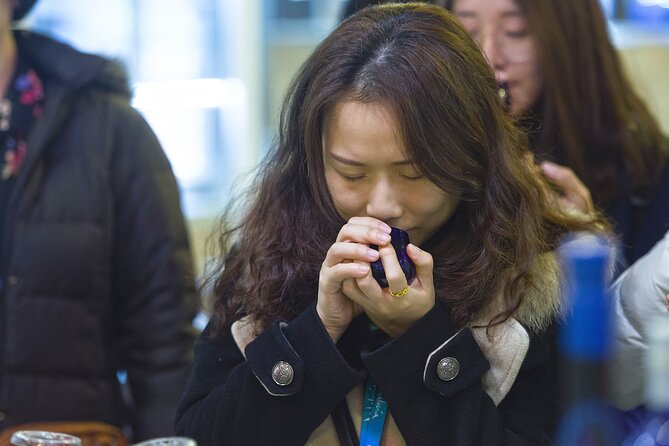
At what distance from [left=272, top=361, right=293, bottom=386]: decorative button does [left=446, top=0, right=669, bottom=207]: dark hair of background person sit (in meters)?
0.78

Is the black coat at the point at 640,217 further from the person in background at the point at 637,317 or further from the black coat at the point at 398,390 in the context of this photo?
the black coat at the point at 398,390

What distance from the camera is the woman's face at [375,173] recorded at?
1.44 meters

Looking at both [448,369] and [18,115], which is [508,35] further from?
[18,115]

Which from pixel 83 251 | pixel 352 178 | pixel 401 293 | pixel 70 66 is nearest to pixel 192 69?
pixel 70 66

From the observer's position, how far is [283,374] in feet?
4.76

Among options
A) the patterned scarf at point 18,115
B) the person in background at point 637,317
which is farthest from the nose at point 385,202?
the patterned scarf at point 18,115

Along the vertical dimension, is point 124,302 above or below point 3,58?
below

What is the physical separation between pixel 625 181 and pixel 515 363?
692 millimetres

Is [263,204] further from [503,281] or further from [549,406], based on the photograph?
[549,406]

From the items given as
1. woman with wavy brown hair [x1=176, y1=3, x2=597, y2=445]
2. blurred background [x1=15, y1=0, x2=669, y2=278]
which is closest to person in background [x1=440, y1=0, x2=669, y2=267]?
woman with wavy brown hair [x1=176, y1=3, x2=597, y2=445]

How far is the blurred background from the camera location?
192 inches

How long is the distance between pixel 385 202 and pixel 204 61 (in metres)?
3.81

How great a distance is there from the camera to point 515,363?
1.49m

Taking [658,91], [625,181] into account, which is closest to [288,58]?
[658,91]
